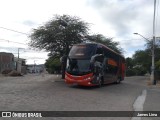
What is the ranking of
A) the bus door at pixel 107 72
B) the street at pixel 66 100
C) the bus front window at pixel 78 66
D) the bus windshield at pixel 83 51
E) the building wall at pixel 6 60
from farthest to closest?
the building wall at pixel 6 60, the bus door at pixel 107 72, the bus windshield at pixel 83 51, the bus front window at pixel 78 66, the street at pixel 66 100

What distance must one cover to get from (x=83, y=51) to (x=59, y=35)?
10714 mm

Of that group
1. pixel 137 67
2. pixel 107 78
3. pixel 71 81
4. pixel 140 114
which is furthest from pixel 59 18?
pixel 137 67

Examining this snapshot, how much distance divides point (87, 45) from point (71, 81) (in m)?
3.26

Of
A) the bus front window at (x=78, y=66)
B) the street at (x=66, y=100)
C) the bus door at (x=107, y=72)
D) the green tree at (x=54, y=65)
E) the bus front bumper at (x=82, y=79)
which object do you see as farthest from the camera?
the green tree at (x=54, y=65)

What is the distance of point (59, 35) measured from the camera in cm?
3803

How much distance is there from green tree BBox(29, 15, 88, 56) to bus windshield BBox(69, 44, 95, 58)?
33.2 feet

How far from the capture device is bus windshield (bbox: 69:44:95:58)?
27562 mm

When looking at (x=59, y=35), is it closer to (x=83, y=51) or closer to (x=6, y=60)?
(x=83, y=51)

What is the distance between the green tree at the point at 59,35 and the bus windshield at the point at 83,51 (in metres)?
10.1

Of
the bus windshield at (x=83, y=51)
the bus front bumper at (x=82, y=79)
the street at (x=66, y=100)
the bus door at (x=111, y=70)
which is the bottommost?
the street at (x=66, y=100)

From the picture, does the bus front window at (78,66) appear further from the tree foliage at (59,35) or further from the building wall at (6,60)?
the building wall at (6,60)

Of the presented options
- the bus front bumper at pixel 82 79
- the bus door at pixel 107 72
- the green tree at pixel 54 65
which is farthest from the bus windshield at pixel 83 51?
the green tree at pixel 54 65

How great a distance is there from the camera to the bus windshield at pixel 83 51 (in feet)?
90.4

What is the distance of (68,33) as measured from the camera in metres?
38.5
